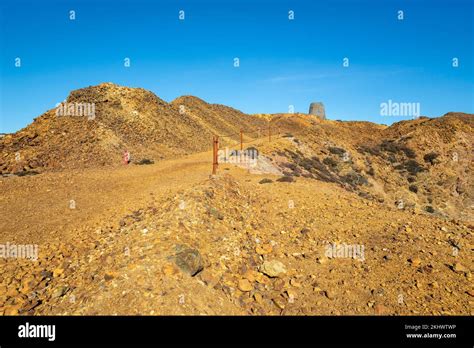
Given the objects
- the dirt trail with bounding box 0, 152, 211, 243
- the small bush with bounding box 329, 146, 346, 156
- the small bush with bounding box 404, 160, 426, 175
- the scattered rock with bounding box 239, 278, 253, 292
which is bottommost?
the scattered rock with bounding box 239, 278, 253, 292

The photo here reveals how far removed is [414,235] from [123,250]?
371 inches

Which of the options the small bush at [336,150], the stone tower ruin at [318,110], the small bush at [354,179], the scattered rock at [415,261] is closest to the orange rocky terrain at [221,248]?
the scattered rock at [415,261]

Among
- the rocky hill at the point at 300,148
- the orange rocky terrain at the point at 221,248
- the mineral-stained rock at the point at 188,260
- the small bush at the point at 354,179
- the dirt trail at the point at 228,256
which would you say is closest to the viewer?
the dirt trail at the point at 228,256

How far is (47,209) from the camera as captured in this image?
528 inches

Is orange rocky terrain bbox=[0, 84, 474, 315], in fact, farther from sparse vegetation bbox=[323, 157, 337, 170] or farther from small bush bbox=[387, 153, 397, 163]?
small bush bbox=[387, 153, 397, 163]

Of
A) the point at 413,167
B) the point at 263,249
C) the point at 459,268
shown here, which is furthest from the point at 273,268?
the point at 413,167

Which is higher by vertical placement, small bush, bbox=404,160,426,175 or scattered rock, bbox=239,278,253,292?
small bush, bbox=404,160,426,175

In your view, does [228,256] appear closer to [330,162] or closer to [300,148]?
[300,148]

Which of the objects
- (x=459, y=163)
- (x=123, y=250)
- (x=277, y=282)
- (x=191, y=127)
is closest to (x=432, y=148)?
(x=459, y=163)

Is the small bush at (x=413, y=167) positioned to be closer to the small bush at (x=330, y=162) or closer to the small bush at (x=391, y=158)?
the small bush at (x=391, y=158)

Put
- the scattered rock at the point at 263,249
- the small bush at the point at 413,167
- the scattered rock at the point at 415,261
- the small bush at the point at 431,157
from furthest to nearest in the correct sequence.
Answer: the small bush at the point at 431,157 → the small bush at the point at 413,167 → the scattered rock at the point at 263,249 → the scattered rock at the point at 415,261

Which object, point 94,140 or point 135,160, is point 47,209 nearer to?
point 135,160

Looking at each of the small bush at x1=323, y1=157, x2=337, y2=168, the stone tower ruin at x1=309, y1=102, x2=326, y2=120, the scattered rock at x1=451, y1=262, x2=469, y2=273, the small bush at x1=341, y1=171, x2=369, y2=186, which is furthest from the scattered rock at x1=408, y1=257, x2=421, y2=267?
the stone tower ruin at x1=309, y1=102, x2=326, y2=120

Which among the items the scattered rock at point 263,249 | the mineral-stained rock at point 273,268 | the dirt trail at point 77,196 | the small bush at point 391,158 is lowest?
the mineral-stained rock at point 273,268
